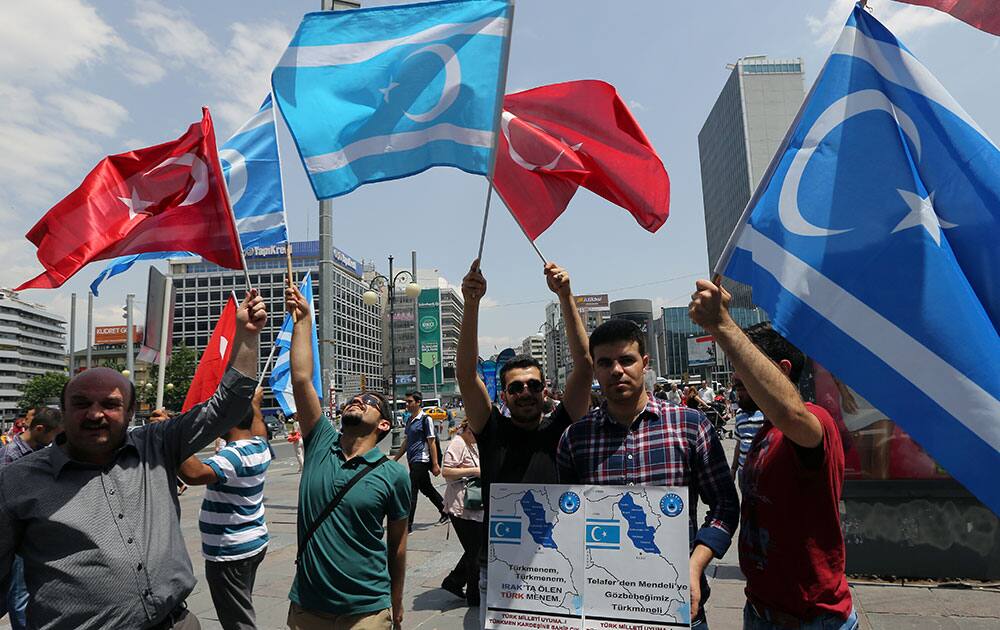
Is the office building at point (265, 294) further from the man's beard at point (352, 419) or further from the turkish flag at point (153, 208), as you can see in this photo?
the man's beard at point (352, 419)

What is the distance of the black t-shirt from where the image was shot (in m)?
3.05

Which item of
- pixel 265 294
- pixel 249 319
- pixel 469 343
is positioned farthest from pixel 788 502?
pixel 265 294

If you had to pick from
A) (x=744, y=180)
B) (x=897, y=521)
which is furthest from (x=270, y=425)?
(x=744, y=180)

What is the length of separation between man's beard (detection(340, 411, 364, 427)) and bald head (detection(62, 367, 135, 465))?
3.66 ft

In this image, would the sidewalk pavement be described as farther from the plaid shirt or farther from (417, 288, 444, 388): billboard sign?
(417, 288, 444, 388): billboard sign

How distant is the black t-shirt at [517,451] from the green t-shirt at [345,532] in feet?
2.10

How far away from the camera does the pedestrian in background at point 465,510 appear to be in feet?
18.9

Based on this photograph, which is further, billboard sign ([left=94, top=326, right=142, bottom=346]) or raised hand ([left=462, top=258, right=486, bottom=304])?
billboard sign ([left=94, top=326, right=142, bottom=346])

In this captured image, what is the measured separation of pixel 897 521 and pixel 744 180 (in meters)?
100

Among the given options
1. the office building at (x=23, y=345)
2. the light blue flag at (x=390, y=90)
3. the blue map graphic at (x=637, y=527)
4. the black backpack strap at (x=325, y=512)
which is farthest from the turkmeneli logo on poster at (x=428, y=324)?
the office building at (x=23, y=345)

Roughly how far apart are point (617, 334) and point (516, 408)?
70 cm

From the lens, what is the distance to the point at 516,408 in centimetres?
317

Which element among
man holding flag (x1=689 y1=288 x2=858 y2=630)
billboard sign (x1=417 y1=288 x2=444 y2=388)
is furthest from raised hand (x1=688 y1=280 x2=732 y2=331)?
billboard sign (x1=417 y1=288 x2=444 y2=388)

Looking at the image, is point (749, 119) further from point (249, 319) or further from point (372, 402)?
point (249, 319)
